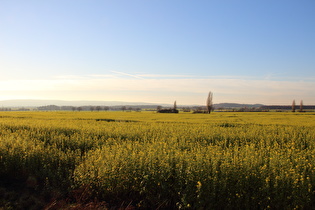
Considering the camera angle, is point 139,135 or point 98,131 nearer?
point 139,135

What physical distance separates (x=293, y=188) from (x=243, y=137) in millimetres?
9513

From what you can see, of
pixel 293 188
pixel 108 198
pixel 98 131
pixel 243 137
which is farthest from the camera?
pixel 98 131

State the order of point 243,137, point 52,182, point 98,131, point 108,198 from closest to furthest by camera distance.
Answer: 1. point 108,198
2. point 52,182
3. point 243,137
4. point 98,131

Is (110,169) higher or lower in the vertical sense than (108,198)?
higher

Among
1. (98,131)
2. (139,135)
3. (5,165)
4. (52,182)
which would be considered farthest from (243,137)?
(5,165)

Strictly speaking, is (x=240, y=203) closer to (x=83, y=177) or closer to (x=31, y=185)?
(x=83, y=177)

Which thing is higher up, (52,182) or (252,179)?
(252,179)

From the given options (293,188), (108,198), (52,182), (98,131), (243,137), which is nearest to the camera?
(293,188)

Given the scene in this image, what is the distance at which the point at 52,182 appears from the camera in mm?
10070

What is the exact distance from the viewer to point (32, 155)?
450 inches

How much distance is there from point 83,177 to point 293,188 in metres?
7.35

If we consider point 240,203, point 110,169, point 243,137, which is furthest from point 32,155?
point 243,137

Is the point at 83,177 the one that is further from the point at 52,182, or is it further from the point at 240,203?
the point at 240,203

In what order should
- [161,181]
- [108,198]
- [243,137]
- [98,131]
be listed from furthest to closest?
[98,131], [243,137], [108,198], [161,181]
